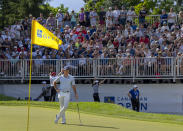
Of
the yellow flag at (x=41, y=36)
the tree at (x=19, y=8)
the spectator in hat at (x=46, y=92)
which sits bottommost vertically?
the spectator in hat at (x=46, y=92)

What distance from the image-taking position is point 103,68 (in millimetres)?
25312

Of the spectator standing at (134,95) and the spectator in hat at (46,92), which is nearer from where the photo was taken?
the spectator standing at (134,95)

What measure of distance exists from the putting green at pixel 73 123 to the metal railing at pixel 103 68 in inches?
275

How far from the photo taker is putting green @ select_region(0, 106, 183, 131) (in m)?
13.8

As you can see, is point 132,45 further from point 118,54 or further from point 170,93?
point 170,93

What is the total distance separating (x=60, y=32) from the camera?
28250 mm

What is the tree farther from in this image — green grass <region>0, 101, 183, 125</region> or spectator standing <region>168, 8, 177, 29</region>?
green grass <region>0, 101, 183, 125</region>

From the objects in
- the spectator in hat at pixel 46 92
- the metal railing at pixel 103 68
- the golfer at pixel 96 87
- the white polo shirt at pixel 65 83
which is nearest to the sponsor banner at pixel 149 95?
the golfer at pixel 96 87

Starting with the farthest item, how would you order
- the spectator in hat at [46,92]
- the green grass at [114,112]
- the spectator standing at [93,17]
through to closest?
1. the spectator standing at [93,17]
2. the spectator in hat at [46,92]
3. the green grass at [114,112]

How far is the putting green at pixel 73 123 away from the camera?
13802 millimetres

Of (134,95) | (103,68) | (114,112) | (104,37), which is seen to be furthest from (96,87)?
(114,112)

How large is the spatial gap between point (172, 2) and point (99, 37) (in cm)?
3279

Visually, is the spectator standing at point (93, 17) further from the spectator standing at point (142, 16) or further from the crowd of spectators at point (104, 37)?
the spectator standing at point (142, 16)

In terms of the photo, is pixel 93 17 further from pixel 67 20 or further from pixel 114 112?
pixel 114 112
